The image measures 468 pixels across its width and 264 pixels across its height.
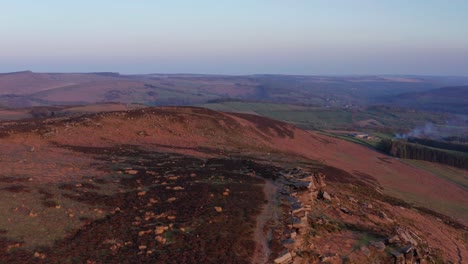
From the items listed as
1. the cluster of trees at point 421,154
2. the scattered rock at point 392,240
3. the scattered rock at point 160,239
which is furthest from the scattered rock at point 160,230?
the cluster of trees at point 421,154

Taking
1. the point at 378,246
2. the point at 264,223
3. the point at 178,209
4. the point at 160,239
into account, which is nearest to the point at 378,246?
the point at 378,246

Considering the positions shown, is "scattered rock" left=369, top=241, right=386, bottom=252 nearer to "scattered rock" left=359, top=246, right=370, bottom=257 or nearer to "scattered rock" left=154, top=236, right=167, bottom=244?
"scattered rock" left=359, top=246, right=370, bottom=257

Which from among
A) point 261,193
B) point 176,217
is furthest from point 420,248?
point 176,217

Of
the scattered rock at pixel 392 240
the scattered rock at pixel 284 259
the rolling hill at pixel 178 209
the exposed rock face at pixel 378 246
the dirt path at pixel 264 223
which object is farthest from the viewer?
the scattered rock at pixel 392 240

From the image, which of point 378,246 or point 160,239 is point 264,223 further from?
point 378,246

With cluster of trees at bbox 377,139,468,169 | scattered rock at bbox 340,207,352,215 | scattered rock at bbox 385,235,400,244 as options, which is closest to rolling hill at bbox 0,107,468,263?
scattered rock at bbox 385,235,400,244

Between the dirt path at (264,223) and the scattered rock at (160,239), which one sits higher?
the scattered rock at (160,239)

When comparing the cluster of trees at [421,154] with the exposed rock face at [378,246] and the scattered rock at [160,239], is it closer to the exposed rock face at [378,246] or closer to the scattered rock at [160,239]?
the exposed rock face at [378,246]
